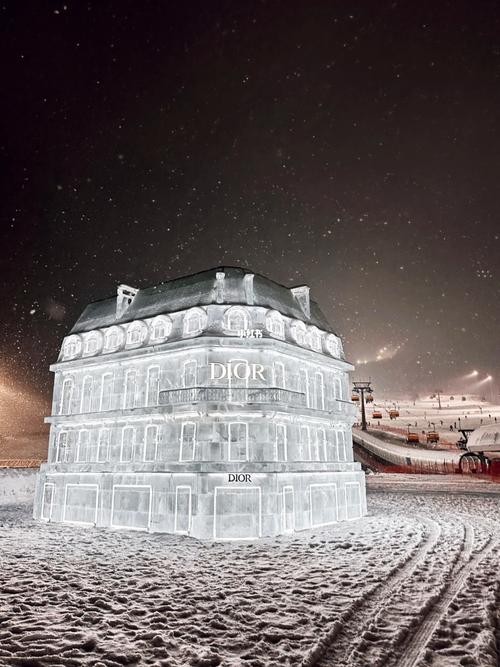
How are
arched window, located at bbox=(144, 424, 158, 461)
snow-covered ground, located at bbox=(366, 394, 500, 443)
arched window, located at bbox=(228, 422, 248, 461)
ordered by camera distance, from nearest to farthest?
arched window, located at bbox=(228, 422, 248, 461)
arched window, located at bbox=(144, 424, 158, 461)
snow-covered ground, located at bbox=(366, 394, 500, 443)

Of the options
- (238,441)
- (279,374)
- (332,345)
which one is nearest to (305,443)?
(279,374)

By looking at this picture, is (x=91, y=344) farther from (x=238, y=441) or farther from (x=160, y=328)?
(x=238, y=441)

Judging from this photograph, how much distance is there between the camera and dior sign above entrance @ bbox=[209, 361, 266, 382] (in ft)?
79.6

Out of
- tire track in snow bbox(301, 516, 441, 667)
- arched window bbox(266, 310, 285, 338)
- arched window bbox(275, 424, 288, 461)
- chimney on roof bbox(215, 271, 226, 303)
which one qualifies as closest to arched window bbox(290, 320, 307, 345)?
arched window bbox(266, 310, 285, 338)

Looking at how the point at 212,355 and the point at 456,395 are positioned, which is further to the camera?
the point at 456,395

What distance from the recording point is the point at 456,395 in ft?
369

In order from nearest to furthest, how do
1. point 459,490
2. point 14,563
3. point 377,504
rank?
point 14,563, point 377,504, point 459,490

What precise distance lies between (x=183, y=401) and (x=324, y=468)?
32.6 ft

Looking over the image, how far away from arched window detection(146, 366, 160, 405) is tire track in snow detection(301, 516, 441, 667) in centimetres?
1593

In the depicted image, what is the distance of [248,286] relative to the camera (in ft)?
86.8

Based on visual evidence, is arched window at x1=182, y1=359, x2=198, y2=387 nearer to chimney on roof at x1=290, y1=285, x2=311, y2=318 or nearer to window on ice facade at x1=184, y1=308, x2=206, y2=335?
window on ice facade at x1=184, y1=308, x2=206, y2=335

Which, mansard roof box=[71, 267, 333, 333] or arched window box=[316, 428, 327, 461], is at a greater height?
mansard roof box=[71, 267, 333, 333]

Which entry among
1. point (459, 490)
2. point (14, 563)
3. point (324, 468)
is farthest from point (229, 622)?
point (459, 490)

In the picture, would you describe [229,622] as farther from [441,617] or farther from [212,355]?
[212,355]
